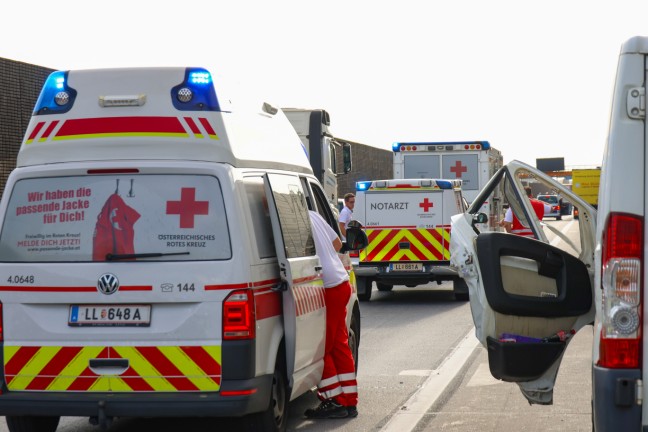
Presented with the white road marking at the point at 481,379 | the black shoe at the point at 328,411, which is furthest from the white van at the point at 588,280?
the white road marking at the point at 481,379

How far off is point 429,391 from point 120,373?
378 cm

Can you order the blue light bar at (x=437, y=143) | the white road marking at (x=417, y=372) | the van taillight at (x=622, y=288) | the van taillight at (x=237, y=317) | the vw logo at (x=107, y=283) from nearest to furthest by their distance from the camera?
the van taillight at (x=622, y=288)
the van taillight at (x=237, y=317)
the vw logo at (x=107, y=283)
the white road marking at (x=417, y=372)
the blue light bar at (x=437, y=143)

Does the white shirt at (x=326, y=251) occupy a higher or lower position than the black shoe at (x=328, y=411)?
higher

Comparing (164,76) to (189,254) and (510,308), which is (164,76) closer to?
(189,254)

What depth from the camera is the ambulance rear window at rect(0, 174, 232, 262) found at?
22.2 ft

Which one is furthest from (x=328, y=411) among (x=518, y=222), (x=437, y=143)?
(x=437, y=143)

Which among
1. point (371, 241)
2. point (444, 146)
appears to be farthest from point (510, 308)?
point (444, 146)

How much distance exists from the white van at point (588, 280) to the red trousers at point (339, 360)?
149 centimetres

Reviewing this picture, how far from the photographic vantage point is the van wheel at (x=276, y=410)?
7.16 meters

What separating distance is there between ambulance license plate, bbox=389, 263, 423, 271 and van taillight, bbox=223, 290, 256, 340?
12684 millimetres

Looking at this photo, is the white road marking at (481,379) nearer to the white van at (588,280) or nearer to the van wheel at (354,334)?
the van wheel at (354,334)

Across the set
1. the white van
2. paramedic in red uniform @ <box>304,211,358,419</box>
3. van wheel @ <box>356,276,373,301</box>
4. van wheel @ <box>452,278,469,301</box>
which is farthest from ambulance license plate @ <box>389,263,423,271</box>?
the white van

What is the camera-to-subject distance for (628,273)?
4.77m

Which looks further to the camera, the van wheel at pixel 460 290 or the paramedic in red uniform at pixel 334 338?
the van wheel at pixel 460 290
